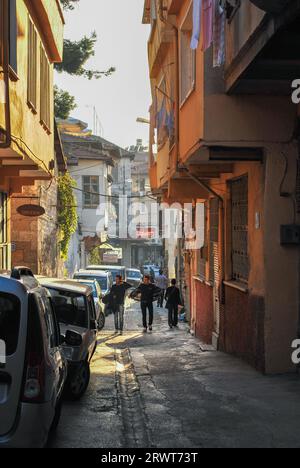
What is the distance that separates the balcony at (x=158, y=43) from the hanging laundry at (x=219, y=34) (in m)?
4.32

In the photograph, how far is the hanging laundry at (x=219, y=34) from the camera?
941 cm

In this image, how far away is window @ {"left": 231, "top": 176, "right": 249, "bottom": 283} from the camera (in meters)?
12.5

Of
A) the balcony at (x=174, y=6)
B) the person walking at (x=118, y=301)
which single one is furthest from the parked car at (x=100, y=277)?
the balcony at (x=174, y=6)

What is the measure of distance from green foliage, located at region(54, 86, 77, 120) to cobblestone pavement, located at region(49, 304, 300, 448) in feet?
64.9

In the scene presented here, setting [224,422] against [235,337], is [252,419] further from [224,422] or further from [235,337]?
[235,337]

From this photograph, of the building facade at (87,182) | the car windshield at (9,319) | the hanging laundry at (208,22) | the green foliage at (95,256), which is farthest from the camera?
the green foliage at (95,256)

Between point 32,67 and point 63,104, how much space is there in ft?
58.4

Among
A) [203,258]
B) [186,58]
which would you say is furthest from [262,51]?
[203,258]

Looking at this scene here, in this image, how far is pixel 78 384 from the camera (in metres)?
9.35

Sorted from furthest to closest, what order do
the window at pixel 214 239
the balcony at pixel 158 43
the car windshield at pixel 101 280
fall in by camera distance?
the car windshield at pixel 101 280
the window at pixel 214 239
the balcony at pixel 158 43

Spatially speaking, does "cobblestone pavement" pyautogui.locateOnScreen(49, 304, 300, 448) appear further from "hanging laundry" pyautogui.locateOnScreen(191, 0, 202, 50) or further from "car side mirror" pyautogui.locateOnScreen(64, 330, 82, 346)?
"hanging laundry" pyautogui.locateOnScreen(191, 0, 202, 50)

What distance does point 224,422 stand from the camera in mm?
7500

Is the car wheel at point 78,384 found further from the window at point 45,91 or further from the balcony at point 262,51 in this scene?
the window at point 45,91
